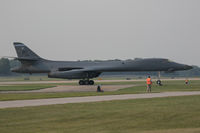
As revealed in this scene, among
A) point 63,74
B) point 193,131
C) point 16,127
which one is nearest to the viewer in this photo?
point 193,131

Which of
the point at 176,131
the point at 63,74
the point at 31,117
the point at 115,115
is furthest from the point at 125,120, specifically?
the point at 63,74

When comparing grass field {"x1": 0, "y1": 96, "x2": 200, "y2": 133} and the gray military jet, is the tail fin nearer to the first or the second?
the gray military jet

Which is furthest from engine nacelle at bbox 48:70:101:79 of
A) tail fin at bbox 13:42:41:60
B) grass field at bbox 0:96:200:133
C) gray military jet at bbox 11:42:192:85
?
grass field at bbox 0:96:200:133

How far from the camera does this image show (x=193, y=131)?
1062 centimetres

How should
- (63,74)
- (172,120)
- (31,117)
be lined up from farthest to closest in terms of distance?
(63,74) → (31,117) → (172,120)

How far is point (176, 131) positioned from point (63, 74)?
34.3m

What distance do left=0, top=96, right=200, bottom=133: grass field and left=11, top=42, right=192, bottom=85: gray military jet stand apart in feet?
93.9

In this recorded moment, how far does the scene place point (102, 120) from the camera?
12.9 meters

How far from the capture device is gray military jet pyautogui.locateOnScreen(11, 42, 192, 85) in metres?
44.8

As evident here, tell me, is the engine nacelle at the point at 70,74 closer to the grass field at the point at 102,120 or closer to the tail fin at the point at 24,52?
the tail fin at the point at 24,52


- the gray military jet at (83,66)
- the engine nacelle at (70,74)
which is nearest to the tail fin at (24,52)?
the gray military jet at (83,66)

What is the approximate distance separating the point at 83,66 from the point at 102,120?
114ft

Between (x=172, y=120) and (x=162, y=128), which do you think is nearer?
(x=162, y=128)

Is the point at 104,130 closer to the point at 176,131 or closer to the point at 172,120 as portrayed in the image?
the point at 176,131
